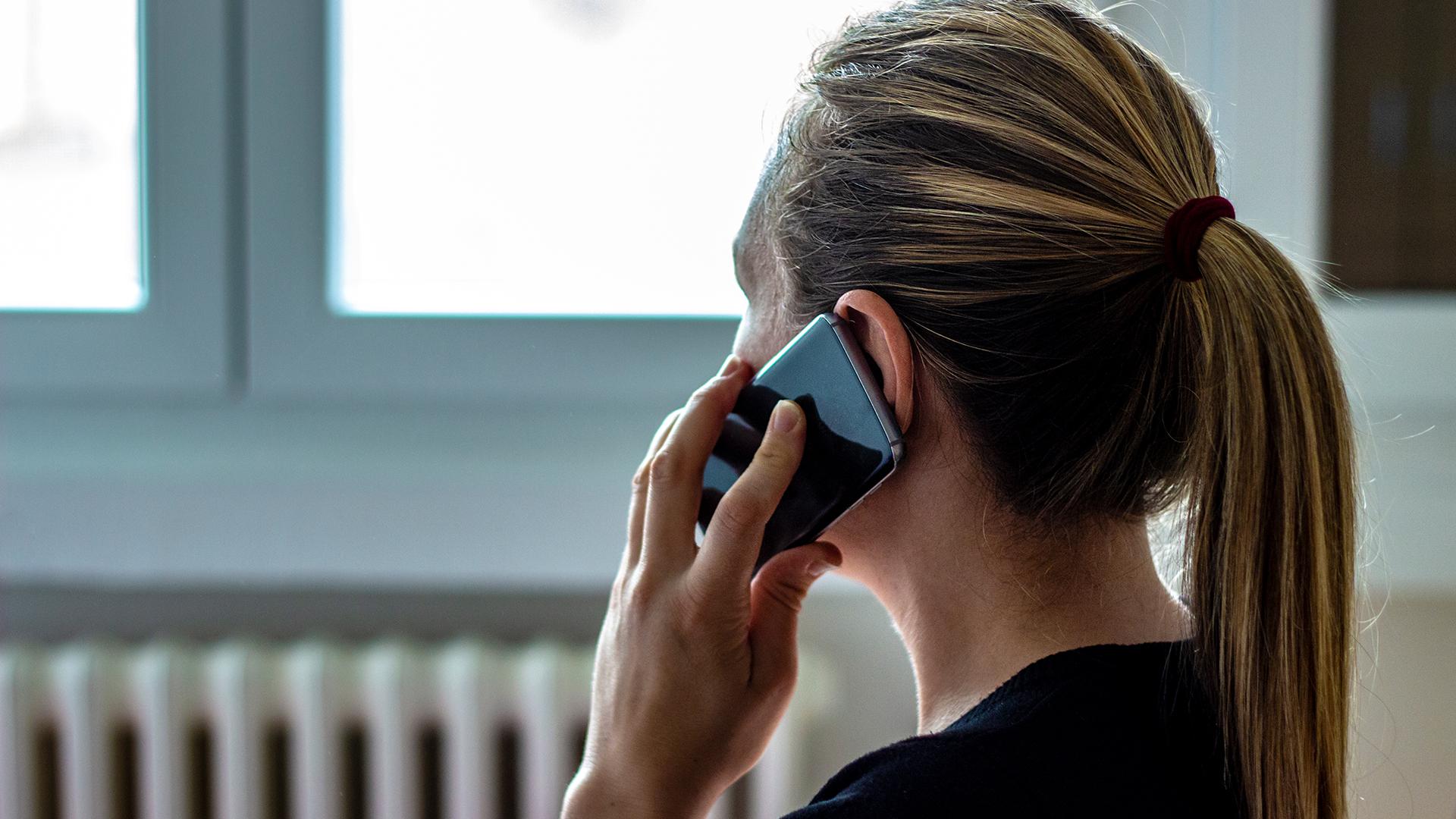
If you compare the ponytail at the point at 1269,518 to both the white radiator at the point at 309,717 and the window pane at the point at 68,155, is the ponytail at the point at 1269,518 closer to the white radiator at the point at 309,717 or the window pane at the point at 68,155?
the white radiator at the point at 309,717

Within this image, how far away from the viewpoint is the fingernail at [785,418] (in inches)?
27.9

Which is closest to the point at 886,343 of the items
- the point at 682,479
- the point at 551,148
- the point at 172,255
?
the point at 682,479

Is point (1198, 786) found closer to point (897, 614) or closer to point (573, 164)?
point (897, 614)

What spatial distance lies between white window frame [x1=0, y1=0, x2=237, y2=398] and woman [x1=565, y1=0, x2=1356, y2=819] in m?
0.94

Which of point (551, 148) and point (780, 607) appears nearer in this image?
point (780, 607)

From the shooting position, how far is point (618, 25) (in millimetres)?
1450

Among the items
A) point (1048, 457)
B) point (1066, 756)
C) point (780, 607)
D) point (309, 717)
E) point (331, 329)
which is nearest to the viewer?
point (1066, 756)

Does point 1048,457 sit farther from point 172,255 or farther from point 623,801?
point 172,255

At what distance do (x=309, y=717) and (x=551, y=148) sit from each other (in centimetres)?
74

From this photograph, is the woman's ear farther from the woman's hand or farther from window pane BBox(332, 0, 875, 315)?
window pane BBox(332, 0, 875, 315)

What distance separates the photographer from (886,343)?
660mm

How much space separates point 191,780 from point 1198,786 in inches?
48.3

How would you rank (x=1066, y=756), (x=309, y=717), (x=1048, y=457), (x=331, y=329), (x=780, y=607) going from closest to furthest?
(x=1066, y=756) < (x=1048, y=457) < (x=780, y=607) < (x=309, y=717) < (x=331, y=329)

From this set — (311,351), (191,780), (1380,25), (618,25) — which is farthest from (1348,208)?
(191,780)
